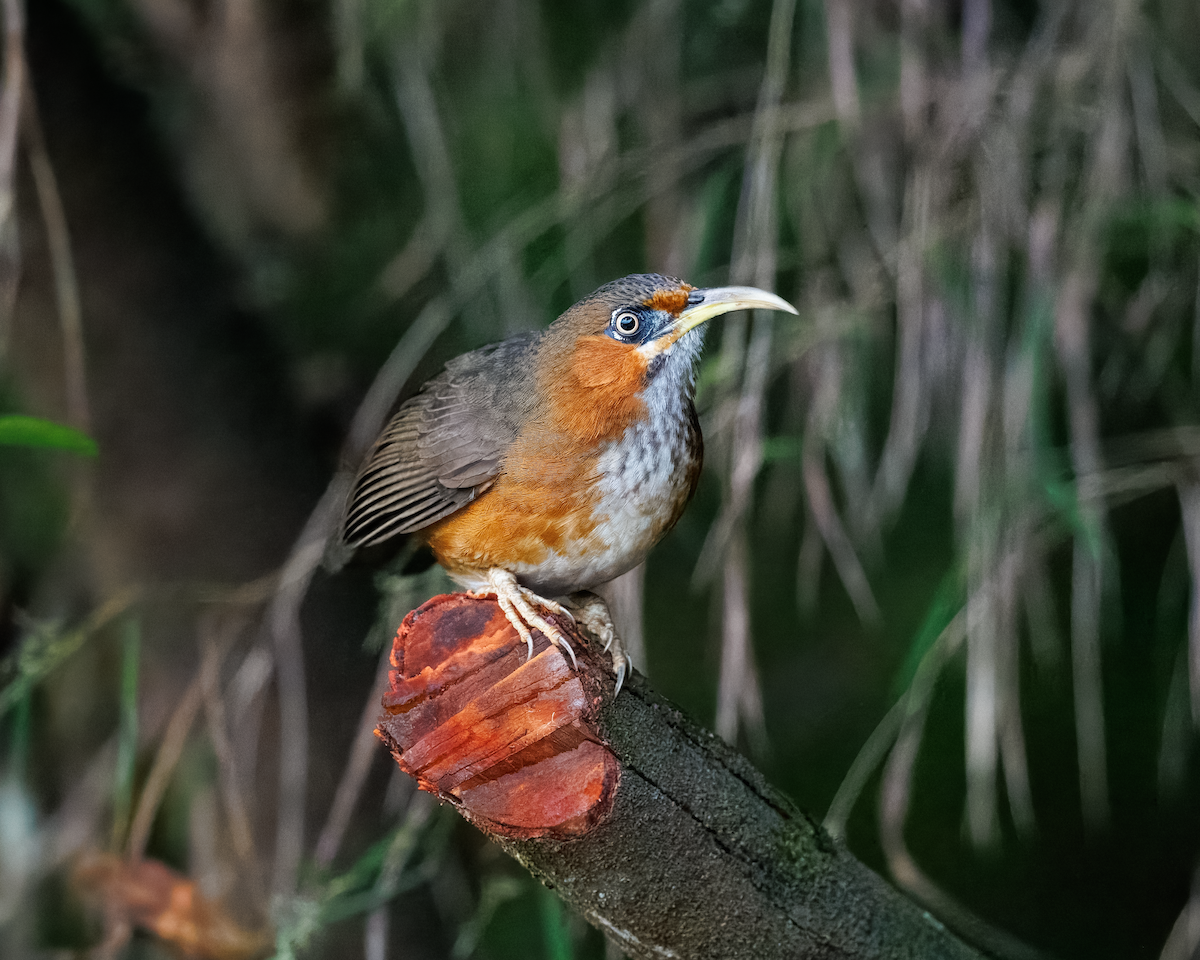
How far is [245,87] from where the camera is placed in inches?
84.7

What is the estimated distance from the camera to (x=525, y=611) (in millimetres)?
1312

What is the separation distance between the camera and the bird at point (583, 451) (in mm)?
1528

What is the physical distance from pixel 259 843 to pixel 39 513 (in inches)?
34.6

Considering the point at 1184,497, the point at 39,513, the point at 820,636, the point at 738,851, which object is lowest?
the point at 820,636

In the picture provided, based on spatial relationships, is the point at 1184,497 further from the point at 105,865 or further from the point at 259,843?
the point at 105,865

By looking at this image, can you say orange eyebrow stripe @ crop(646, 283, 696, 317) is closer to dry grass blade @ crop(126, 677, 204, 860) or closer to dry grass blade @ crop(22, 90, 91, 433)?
dry grass blade @ crop(22, 90, 91, 433)

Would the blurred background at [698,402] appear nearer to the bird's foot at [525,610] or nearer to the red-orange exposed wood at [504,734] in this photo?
the bird's foot at [525,610]

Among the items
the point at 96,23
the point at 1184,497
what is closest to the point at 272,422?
the point at 96,23

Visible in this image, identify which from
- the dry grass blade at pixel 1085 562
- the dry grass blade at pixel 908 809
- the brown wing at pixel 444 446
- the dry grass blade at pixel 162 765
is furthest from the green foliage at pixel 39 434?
the dry grass blade at pixel 1085 562

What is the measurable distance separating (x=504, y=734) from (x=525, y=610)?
7.8 inches

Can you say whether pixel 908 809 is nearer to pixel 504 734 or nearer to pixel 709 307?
pixel 709 307

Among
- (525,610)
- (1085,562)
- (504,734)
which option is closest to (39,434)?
(525,610)

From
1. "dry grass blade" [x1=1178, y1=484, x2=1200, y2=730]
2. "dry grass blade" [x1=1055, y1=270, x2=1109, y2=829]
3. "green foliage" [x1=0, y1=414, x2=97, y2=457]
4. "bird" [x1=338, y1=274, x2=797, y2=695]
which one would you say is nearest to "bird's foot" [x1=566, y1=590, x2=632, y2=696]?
"bird" [x1=338, y1=274, x2=797, y2=695]

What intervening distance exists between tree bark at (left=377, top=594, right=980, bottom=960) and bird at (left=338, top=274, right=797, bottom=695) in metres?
0.24
